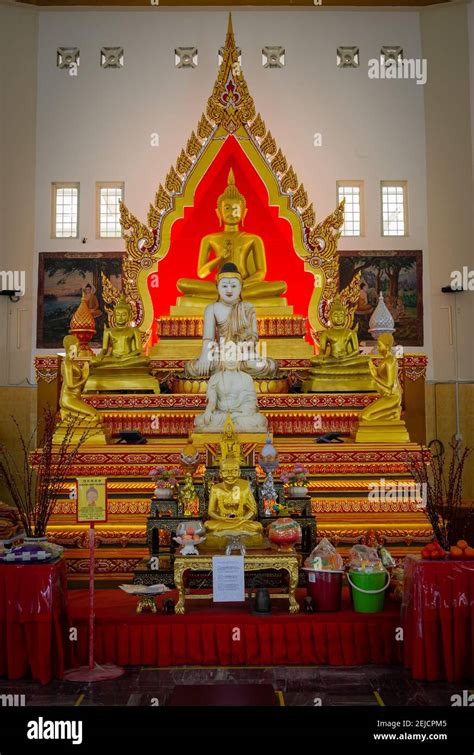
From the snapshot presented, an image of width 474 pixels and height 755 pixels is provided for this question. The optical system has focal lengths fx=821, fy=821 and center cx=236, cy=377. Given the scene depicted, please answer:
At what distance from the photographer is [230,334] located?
7941 millimetres

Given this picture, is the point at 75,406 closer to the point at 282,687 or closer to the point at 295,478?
the point at 295,478

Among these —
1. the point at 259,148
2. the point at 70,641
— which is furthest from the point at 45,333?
the point at 70,641

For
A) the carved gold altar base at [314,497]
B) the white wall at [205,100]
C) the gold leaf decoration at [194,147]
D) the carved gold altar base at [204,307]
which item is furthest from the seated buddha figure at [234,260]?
the carved gold altar base at [314,497]

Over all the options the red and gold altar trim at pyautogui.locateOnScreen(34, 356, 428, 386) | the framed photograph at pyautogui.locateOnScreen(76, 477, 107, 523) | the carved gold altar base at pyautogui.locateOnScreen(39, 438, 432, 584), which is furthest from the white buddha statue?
the framed photograph at pyautogui.locateOnScreen(76, 477, 107, 523)

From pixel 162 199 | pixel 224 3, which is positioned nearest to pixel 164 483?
pixel 162 199

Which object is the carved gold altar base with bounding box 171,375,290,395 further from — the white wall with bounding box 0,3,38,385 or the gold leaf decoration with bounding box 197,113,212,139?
the white wall with bounding box 0,3,38,385

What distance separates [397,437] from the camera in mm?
7094

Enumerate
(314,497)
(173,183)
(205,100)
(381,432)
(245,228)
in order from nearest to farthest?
(314,497) < (381,432) < (173,183) < (245,228) < (205,100)

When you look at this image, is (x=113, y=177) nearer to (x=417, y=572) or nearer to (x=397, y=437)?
(x=397, y=437)

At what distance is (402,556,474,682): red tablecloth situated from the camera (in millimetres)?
4105

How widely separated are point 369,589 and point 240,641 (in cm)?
81

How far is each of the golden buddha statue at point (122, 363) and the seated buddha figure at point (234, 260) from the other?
80cm

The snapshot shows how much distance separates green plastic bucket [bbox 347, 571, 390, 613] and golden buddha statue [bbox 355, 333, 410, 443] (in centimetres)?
245

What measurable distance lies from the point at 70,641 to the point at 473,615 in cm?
212
